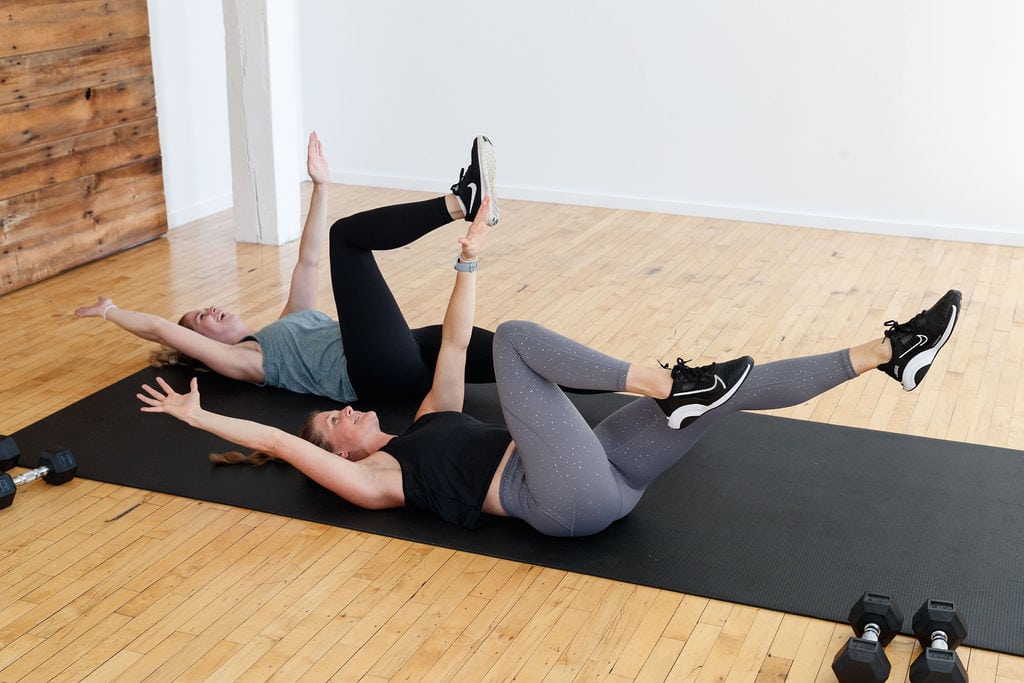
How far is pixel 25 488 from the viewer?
3135 mm

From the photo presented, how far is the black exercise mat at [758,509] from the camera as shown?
261 centimetres

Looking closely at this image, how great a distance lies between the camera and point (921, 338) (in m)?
2.46

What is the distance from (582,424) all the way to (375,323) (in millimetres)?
1039

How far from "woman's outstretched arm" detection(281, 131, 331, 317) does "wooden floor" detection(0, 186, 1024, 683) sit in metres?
0.71

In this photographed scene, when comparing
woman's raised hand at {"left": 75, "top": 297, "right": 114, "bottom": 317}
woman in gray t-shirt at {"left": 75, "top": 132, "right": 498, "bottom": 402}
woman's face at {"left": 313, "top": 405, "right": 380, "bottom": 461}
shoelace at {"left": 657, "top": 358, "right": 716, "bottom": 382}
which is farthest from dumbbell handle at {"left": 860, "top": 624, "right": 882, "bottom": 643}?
woman's raised hand at {"left": 75, "top": 297, "right": 114, "bottom": 317}

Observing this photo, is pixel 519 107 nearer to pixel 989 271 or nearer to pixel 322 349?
pixel 989 271

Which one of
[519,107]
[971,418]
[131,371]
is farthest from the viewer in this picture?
[519,107]

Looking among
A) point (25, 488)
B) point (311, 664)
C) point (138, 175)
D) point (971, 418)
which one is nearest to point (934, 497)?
point (971, 418)

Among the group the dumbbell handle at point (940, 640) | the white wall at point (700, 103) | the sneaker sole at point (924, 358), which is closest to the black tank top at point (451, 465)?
the sneaker sole at point (924, 358)

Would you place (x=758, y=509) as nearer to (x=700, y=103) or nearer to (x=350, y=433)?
(x=350, y=433)

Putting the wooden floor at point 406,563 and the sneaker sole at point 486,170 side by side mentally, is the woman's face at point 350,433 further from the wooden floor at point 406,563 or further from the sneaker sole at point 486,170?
the sneaker sole at point 486,170

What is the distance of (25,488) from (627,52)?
4.38m

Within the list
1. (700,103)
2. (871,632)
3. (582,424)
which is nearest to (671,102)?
(700,103)

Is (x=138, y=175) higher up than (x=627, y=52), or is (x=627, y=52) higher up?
(x=627, y=52)
